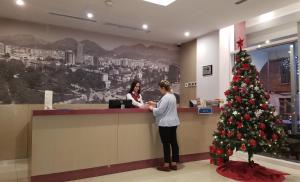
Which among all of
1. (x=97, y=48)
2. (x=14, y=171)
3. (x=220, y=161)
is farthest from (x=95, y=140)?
(x=97, y=48)

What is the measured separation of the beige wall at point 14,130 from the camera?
497 centimetres

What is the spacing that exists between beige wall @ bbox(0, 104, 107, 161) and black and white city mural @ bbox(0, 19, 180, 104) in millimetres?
209

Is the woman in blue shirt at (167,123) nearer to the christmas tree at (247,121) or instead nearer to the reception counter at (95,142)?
the reception counter at (95,142)

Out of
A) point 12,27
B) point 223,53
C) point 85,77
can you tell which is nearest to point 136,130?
point 85,77

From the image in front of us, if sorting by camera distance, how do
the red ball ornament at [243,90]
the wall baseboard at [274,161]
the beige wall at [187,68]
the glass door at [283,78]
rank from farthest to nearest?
the beige wall at [187,68], the glass door at [283,78], the wall baseboard at [274,161], the red ball ornament at [243,90]

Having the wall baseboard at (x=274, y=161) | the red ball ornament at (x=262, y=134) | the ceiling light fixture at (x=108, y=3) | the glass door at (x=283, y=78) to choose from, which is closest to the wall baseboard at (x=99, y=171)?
the wall baseboard at (x=274, y=161)

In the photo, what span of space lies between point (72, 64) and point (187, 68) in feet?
11.1

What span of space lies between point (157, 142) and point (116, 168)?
0.89 m

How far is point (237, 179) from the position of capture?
3709mm

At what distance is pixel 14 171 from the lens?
4.22m

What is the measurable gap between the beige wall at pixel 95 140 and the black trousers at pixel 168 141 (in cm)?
29

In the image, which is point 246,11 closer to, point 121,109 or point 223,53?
point 223,53

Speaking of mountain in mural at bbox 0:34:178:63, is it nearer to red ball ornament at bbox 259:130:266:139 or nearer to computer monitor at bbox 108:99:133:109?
computer monitor at bbox 108:99:133:109

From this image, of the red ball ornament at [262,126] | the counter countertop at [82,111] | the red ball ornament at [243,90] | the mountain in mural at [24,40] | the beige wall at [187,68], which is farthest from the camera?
the beige wall at [187,68]
